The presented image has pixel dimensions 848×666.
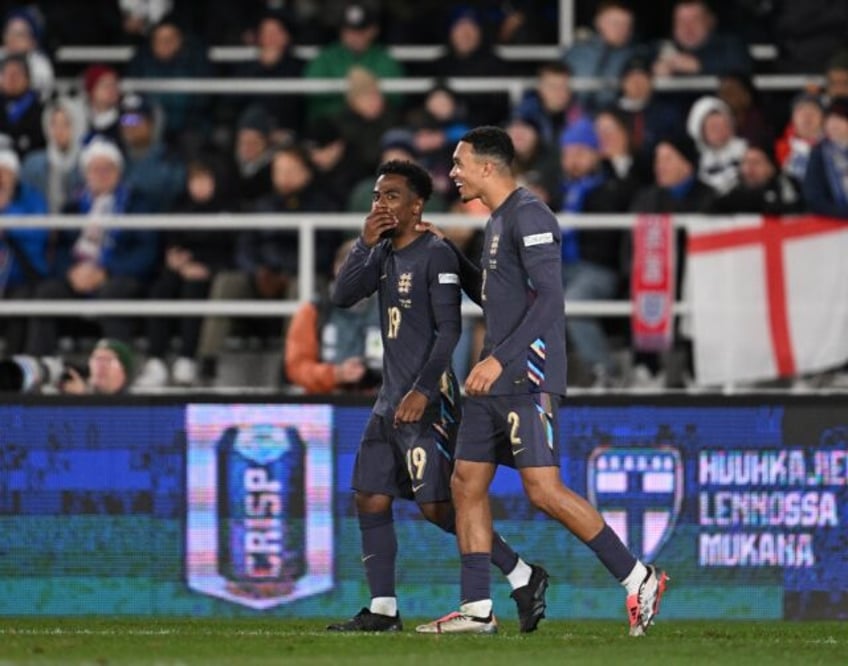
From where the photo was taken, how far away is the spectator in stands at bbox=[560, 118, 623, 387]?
1512cm

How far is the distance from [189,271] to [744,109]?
408cm

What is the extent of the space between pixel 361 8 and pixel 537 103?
1784 mm

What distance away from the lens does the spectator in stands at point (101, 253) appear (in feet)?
51.6

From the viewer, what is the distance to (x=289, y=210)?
15906 millimetres

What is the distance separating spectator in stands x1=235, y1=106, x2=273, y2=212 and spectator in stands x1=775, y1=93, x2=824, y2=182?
145 inches

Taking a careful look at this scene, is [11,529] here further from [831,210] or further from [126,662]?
[831,210]

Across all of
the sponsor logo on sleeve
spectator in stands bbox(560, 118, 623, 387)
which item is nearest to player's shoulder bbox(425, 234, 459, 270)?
the sponsor logo on sleeve

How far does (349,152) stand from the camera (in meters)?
16.5

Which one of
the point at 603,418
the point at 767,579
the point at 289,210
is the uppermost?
the point at 289,210

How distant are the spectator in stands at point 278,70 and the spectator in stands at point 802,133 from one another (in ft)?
12.8

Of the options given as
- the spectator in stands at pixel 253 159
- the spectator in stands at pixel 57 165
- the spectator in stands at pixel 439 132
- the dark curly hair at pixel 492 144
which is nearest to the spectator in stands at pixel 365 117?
the spectator in stands at pixel 439 132

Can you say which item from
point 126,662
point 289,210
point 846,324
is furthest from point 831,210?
point 126,662

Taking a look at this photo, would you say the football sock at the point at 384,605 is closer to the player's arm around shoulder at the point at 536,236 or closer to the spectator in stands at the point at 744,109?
the player's arm around shoulder at the point at 536,236

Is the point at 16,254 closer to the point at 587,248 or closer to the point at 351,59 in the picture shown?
the point at 351,59
